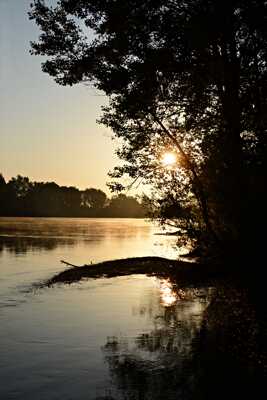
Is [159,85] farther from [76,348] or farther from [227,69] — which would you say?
[76,348]

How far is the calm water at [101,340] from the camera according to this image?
1182cm

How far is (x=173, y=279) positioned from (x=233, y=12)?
53.8ft

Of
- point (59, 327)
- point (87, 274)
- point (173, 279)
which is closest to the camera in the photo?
point (59, 327)

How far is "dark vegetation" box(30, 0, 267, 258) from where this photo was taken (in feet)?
77.3

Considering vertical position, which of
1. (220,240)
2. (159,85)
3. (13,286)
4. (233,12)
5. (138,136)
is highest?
(233,12)

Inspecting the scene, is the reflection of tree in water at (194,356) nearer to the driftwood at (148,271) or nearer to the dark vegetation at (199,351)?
the dark vegetation at (199,351)

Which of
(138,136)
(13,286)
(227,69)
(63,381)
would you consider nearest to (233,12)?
(227,69)

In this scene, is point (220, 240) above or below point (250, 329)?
above

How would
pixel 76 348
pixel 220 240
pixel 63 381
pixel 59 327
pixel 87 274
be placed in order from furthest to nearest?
pixel 87 274 < pixel 220 240 < pixel 59 327 < pixel 76 348 < pixel 63 381

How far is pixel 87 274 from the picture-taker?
111 feet

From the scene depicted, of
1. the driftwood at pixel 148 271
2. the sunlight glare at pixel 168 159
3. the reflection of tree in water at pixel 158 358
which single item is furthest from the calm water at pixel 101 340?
the sunlight glare at pixel 168 159

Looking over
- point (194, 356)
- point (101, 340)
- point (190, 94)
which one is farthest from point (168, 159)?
point (194, 356)

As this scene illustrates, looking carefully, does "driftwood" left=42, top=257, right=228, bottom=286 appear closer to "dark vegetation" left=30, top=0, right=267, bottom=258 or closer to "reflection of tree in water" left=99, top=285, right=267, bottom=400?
"dark vegetation" left=30, top=0, right=267, bottom=258

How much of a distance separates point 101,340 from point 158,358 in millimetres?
3111
